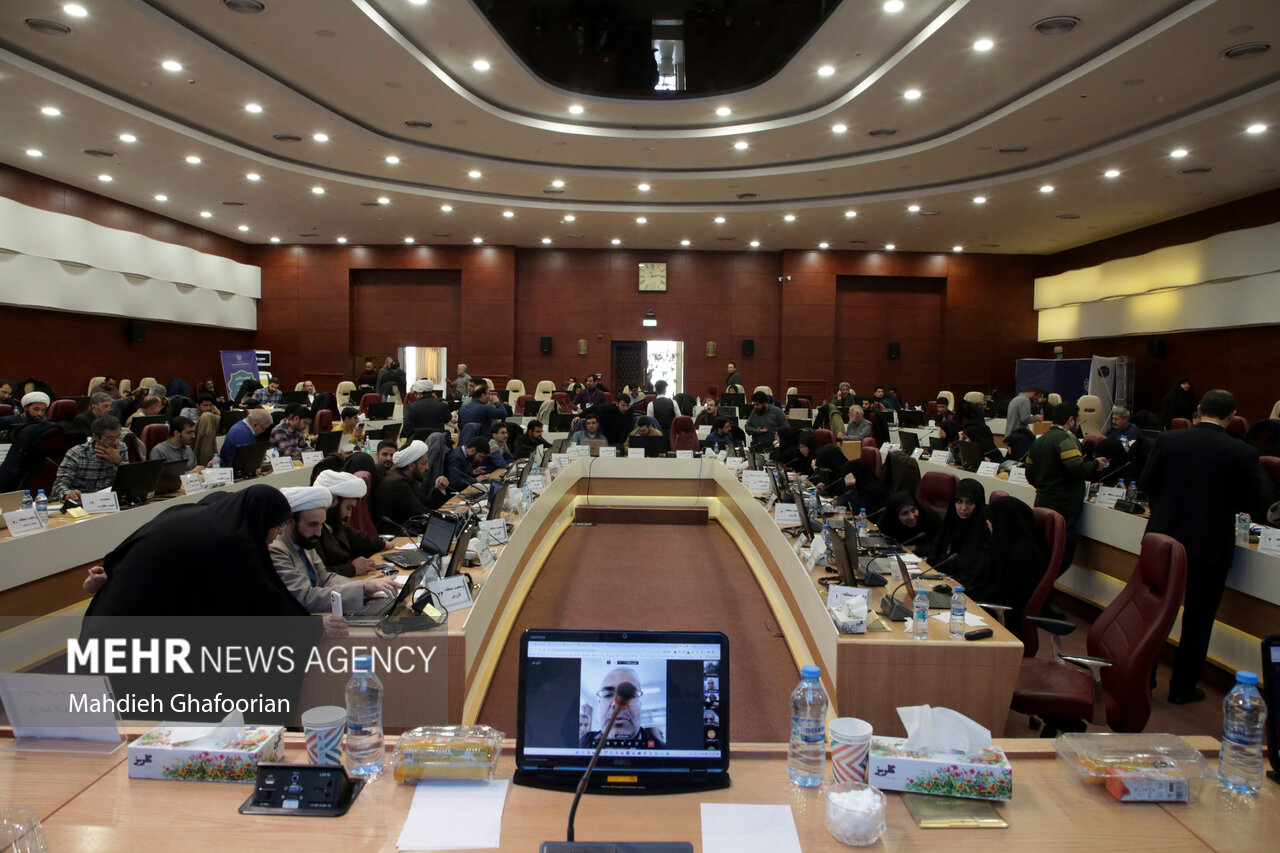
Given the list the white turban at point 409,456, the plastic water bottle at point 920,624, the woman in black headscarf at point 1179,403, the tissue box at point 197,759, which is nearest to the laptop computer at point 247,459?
the white turban at point 409,456

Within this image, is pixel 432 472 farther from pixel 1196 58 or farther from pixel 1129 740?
pixel 1196 58

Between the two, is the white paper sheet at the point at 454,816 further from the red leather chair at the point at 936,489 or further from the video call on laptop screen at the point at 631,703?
the red leather chair at the point at 936,489

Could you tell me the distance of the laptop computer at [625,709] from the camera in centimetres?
170

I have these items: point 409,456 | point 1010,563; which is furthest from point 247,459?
point 1010,563

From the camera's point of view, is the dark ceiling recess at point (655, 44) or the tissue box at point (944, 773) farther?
the dark ceiling recess at point (655, 44)

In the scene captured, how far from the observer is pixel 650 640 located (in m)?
1.73

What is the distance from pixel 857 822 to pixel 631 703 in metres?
0.51

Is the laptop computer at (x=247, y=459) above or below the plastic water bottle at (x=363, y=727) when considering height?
above

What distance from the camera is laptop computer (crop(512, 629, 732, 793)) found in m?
1.70

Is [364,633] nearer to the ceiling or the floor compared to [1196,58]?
nearer to the floor

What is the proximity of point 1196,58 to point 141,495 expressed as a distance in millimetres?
9242

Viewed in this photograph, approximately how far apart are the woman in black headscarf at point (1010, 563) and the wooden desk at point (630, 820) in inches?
73.7

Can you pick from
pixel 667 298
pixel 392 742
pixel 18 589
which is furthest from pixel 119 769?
pixel 667 298

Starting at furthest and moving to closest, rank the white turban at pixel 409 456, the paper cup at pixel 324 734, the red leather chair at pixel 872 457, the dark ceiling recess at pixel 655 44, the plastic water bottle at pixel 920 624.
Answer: the dark ceiling recess at pixel 655 44
the red leather chair at pixel 872 457
the white turban at pixel 409 456
the plastic water bottle at pixel 920 624
the paper cup at pixel 324 734
